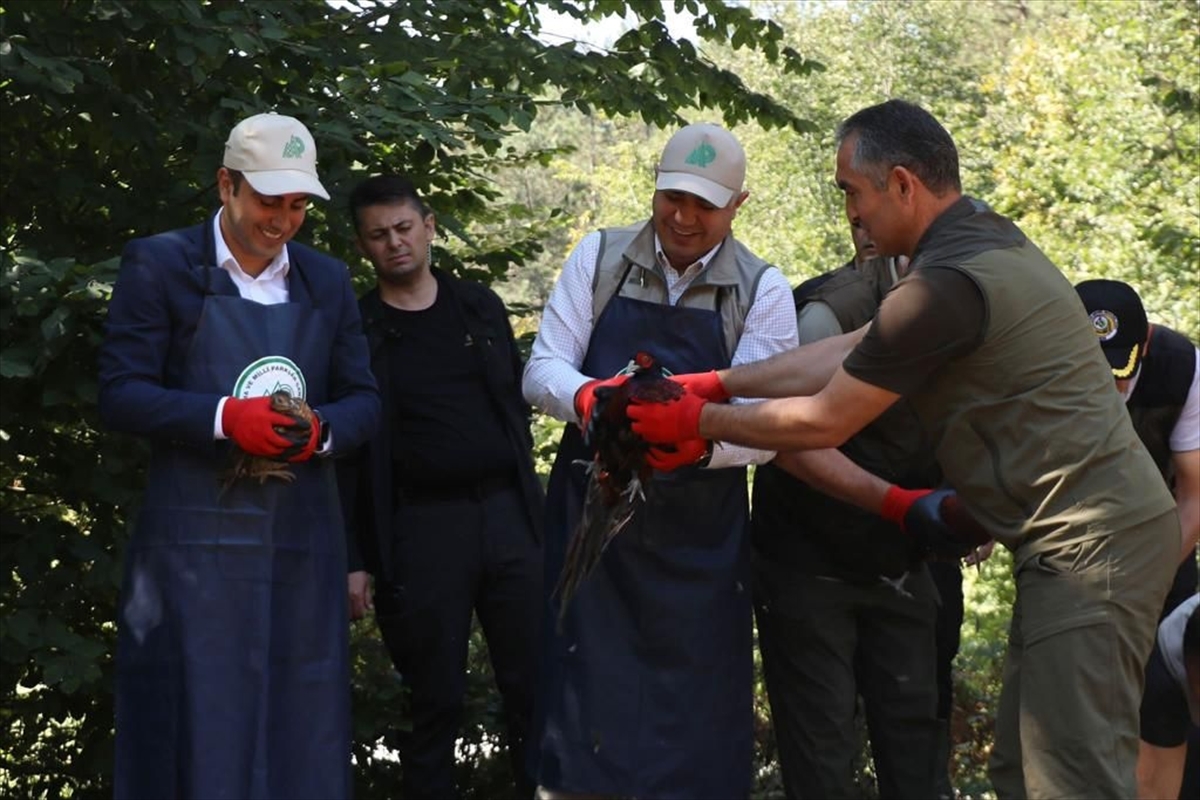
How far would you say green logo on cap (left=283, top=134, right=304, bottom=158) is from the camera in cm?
460

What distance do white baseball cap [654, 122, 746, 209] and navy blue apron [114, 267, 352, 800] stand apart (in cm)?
109

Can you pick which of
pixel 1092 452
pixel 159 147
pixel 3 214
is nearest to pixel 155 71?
pixel 159 147

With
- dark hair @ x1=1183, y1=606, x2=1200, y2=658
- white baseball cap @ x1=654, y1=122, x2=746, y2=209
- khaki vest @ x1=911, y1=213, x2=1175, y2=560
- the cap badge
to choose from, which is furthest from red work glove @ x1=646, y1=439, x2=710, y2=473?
dark hair @ x1=1183, y1=606, x2=1200, y2=658

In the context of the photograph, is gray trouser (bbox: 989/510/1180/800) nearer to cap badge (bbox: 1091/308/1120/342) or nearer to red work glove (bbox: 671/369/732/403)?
red work glove (bbox: 671/369/732/403)

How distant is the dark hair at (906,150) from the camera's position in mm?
4156

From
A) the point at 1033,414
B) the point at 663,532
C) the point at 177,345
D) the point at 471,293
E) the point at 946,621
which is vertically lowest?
the point at 946,621

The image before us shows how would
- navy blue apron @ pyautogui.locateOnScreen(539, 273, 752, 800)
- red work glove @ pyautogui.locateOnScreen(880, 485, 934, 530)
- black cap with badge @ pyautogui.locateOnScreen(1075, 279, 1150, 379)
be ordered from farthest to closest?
black cap with badge @ pyautogui.locateOnScreen(1075, 279, 1150, 379) → red work glove @ pyautogui.locateOnScreen(880, 485, 934, 530) → navy blue apron @ pyautogui.locateOnScreen(539, 273, 752, 800)

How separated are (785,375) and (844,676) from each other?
100 centimetres

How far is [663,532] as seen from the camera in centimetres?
466

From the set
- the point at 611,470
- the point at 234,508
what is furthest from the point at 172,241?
the point at 611,470

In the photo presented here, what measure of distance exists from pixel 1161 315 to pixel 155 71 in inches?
519

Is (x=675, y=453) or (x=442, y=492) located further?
(x=442, y=492)

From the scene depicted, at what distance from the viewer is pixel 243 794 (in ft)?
14.5

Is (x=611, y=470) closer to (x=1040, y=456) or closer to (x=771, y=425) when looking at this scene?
(x=771, y=425)
